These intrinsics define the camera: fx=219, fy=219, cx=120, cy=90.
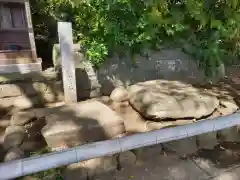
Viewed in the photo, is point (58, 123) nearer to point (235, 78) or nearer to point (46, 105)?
point (46, 105)

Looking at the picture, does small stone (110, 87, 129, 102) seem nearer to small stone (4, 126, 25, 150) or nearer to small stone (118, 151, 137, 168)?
small stone (118, 151, 137, 168)

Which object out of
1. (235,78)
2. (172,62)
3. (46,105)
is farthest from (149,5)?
(235,78)

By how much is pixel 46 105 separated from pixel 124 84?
160cm

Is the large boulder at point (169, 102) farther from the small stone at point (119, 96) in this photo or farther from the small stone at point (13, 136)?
the small stone at point (13, 136)

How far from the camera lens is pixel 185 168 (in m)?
2.57

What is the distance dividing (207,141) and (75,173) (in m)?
1.91

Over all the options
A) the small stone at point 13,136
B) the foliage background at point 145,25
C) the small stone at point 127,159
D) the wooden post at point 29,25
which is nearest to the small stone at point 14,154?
the small stone at point 13,136

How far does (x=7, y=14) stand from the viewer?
4.57 m

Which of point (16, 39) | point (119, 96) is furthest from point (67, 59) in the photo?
point (16, 39)

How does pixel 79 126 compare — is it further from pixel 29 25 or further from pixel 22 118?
pixel 29 25

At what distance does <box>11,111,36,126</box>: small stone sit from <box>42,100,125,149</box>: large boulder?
1.13 feet

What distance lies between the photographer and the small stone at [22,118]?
10.5 feet

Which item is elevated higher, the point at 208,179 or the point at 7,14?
the point at 7,14

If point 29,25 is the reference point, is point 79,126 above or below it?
below
